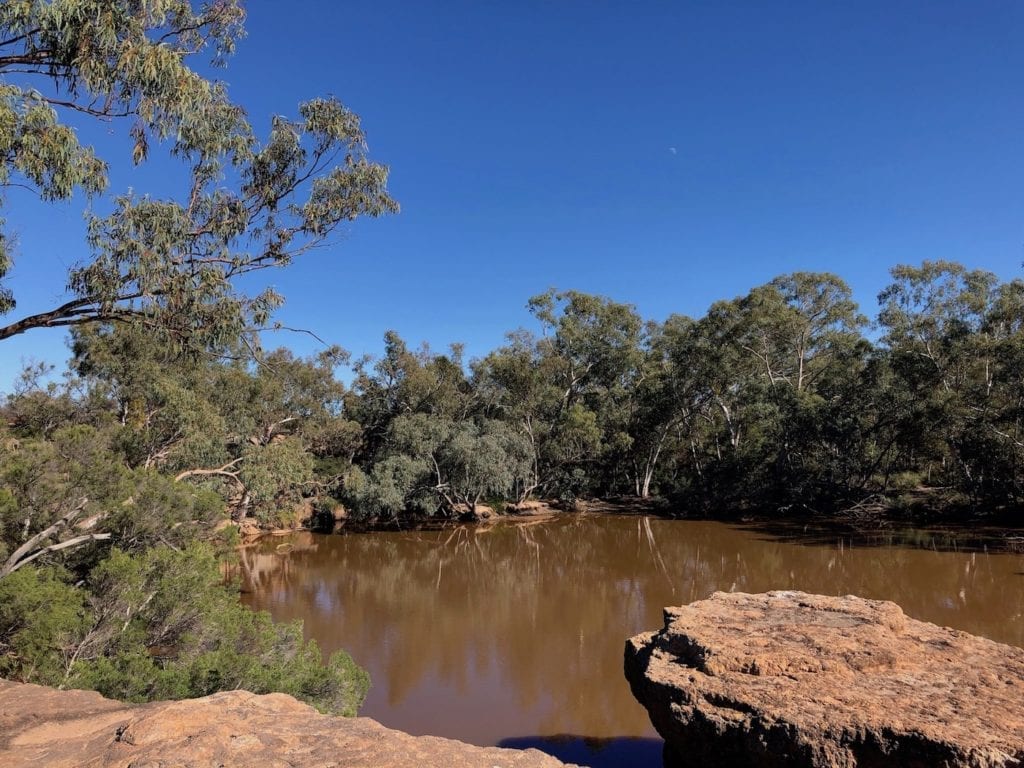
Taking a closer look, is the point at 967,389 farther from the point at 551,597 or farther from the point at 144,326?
the point at 144,326

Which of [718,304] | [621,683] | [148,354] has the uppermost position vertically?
[718,304]

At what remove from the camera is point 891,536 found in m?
17.1

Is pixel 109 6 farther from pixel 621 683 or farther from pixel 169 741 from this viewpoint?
pixel 621 683

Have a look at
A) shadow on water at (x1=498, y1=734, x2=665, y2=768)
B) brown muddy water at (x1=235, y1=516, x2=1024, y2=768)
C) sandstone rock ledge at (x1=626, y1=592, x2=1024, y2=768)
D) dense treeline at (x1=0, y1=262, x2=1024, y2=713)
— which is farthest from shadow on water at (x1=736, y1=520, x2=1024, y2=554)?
sandstone rock ledge at (x1=626, y1=592, x2=1024, y2=768)

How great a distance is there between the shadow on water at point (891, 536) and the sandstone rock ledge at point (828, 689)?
12644 millimetres

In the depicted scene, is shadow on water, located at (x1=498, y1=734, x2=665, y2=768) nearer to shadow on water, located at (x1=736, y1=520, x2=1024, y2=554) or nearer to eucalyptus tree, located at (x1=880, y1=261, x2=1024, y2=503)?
shadow on water, located at (x1=736, y1=520, x2=1024, y2=554)

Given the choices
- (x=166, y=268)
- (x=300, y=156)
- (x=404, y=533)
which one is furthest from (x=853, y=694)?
(x=404, y=533)

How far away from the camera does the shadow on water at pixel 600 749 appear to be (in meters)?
5.62

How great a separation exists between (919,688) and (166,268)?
20.3ft

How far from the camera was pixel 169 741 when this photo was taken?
2.55 meters

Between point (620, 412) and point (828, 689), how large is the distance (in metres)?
22.7

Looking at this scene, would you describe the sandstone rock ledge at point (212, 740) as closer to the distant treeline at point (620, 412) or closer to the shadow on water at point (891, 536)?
the distant treeline at point (620, 412)

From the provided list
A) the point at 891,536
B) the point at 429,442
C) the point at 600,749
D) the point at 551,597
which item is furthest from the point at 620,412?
the point at 600,749

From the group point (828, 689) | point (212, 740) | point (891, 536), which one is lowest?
point (891, 536)
